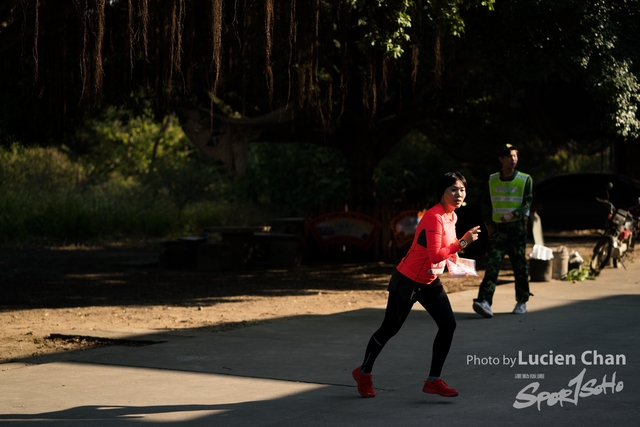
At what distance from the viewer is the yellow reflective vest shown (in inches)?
447

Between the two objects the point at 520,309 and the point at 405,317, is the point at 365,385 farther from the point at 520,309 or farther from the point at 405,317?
the point at 520,309

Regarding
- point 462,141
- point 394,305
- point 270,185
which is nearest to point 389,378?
point 394,305

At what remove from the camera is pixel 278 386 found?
7.53 meters

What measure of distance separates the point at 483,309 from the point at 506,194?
1.39 meters

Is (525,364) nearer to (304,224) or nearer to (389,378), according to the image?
(389,378)

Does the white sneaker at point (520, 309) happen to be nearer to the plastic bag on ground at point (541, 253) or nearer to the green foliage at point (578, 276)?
the plastic bag on ground at point (541, 253)

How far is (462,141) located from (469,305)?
11.2m

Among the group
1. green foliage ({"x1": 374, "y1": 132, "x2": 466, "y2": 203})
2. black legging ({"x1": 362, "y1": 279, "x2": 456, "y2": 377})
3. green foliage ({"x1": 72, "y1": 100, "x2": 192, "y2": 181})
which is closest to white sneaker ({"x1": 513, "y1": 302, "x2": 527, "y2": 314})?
black legging ({"x1": 362, "y1": 279, "x2": 456, "y2": 377})

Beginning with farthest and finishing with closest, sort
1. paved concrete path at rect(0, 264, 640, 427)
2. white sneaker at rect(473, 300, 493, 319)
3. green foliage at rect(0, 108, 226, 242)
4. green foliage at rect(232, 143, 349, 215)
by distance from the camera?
1. green foliage at rect(232, 143, 349, 215)
2. green foliage at rect(0, 108, 226, 242)
3. white sneaker at rect(473, 300, 493, 319)
4. paved concrete path at rect(0, 264, 640, 427)

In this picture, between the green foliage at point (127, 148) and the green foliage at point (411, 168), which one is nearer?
the green foliage at point (411, 168)

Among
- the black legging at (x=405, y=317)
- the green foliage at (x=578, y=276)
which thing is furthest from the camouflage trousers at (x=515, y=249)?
the black legging at (x=405, y=317)

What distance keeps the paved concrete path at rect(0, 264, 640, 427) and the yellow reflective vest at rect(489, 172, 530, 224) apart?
1.25 metres

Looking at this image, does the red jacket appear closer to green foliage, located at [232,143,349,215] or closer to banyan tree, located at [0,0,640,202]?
banyan tree, located at [0,0,640,202]

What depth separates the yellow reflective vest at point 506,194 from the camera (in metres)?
11.3
